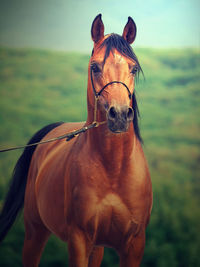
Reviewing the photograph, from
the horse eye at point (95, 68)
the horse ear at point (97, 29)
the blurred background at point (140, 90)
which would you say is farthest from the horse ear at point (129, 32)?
the blurred background at point (140, 90)

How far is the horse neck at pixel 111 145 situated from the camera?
74.5 inches

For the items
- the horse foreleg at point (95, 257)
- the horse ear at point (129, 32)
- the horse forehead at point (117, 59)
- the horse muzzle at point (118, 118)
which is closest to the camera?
the horse muzzle at point (118, 118)

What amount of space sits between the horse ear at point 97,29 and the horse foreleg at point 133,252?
1.13 meters

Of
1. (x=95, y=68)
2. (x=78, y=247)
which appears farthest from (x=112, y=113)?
(x=78, y=247)

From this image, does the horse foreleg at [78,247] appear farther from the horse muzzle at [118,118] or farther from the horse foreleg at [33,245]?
the horse foreleg at [33,245]

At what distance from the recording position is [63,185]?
6.92ft

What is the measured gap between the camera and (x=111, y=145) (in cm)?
190

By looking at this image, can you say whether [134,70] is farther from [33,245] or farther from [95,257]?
[33,245]

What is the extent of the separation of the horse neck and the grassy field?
2.10 m

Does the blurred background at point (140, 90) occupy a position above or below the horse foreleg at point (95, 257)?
above

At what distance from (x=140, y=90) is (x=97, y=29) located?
338 cm

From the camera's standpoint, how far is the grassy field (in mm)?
3760

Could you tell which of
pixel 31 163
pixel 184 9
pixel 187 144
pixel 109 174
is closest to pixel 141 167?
pixel 109 174

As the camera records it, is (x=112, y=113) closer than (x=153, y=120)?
Yes
